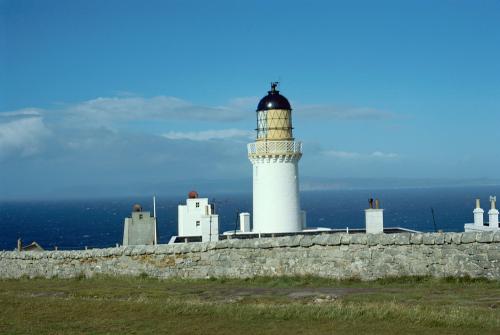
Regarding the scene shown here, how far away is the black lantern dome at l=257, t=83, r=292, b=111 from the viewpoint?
1051 inches

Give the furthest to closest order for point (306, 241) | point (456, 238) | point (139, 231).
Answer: point (139, 231), point (306, 241), point (456, 238)

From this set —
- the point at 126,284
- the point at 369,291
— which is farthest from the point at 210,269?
the point at 369,291

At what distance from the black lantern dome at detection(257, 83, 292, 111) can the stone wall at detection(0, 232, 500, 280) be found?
10053mm

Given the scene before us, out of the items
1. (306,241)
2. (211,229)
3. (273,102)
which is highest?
(273,102)

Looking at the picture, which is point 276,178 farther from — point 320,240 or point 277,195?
point 320,240

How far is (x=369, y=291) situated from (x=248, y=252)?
417 centimetres

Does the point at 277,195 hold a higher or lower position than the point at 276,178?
lower

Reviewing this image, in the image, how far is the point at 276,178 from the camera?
86.0ft

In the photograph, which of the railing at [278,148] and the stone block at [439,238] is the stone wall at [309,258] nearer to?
the stone block at [439,238]

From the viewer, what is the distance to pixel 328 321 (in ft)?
35.7

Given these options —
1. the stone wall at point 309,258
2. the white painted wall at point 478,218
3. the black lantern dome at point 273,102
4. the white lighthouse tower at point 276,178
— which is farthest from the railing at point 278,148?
the stone wall at point 309,258

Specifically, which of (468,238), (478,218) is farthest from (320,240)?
(478,218)

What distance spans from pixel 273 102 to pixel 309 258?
11.1 metres

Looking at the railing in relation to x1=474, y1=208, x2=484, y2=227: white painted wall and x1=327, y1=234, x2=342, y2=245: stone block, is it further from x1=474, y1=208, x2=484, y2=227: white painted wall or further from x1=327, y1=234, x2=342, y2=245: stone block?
x1=327, y1=234, x2=342, y2=245: stone block
